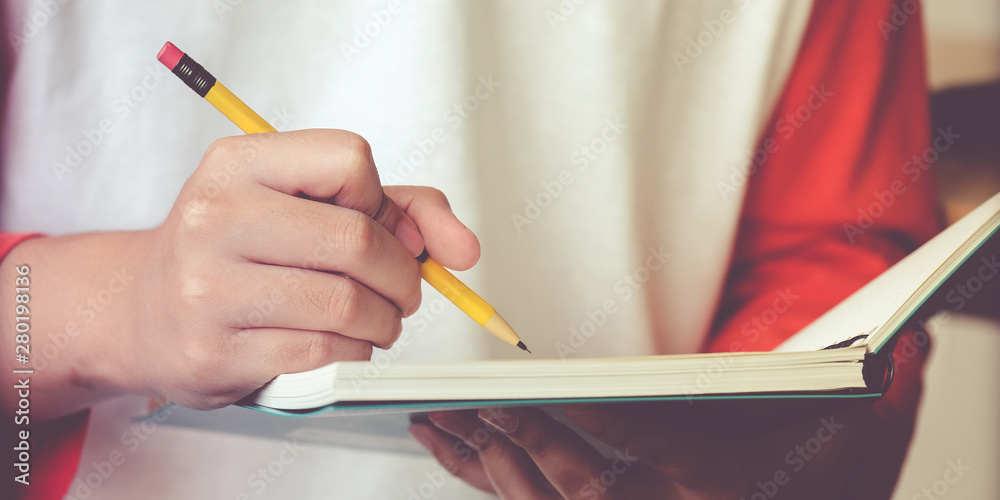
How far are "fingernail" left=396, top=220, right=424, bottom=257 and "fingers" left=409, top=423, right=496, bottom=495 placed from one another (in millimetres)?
119

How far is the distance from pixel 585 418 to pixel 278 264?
0.20m

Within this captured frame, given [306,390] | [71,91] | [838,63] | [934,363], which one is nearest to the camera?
[306,390]

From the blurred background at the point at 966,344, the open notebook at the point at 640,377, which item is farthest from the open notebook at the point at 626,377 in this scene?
the blurred background at the point at 966,344

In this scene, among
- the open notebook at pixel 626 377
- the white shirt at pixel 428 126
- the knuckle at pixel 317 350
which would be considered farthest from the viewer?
the white shirt at pixel 428 126

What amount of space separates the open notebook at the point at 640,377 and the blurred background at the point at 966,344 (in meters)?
0.78

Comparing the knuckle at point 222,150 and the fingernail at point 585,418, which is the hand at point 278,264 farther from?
the fingernail at point 585,418

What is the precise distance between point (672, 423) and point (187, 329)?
295 mm

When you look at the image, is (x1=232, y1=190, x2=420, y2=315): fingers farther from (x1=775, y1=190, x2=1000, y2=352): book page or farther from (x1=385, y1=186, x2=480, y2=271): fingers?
(x1=775, y1=190, x2=1000, y2=352): book page

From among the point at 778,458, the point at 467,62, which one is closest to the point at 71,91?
the point at 467,62

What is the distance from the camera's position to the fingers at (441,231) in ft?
1.22

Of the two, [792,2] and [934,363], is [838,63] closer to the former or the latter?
[792,2]

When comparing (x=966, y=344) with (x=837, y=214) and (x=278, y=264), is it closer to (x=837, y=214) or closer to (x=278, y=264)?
(x=837, y=214)

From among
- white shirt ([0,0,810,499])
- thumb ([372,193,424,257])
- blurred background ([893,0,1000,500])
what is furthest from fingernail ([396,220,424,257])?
blurred background ([893,0,1000,500])

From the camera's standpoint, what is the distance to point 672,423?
1.13 feet
